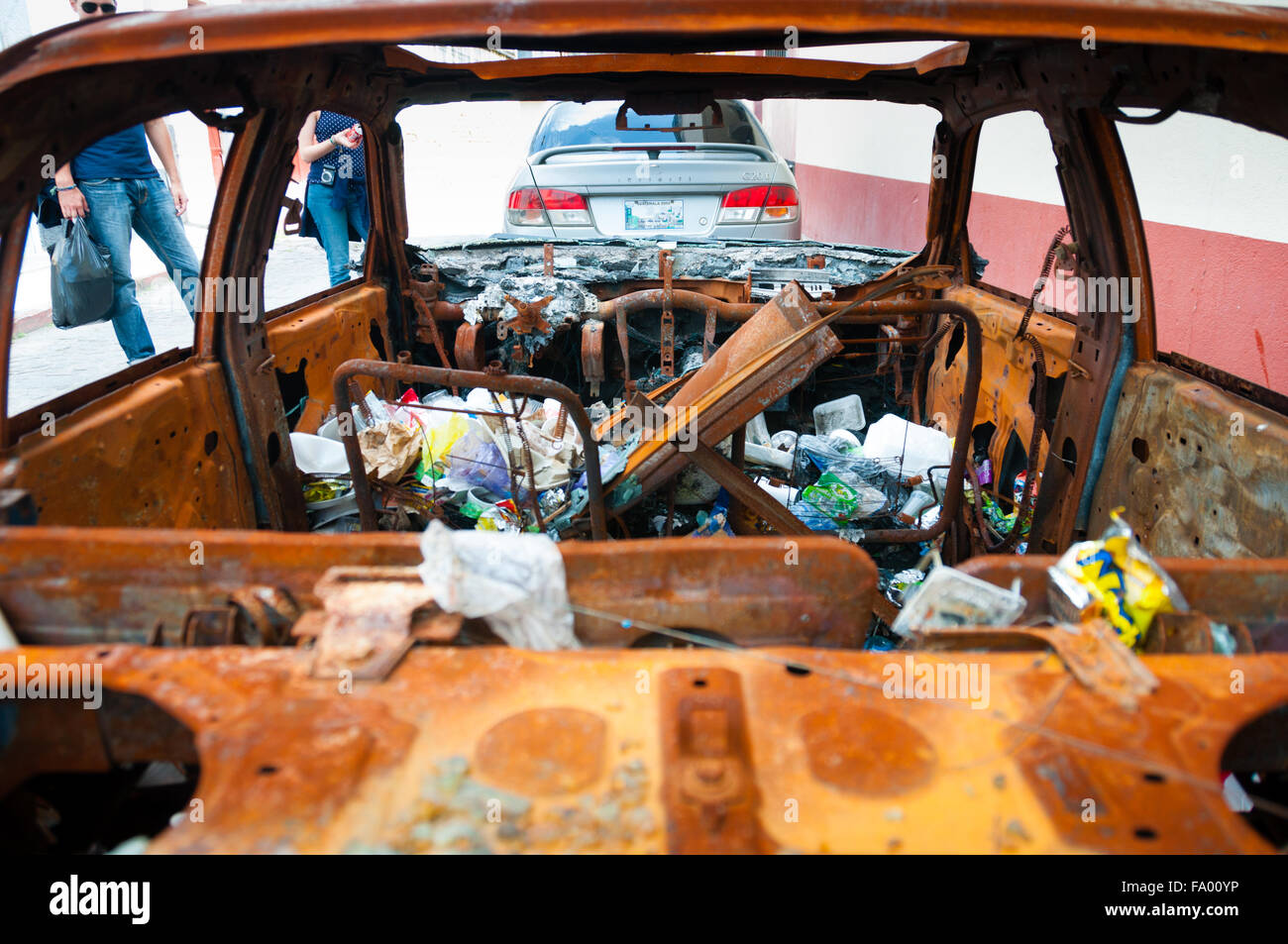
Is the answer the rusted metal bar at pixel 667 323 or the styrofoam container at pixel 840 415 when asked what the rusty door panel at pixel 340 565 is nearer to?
the rusted metal bar at pixel 667 323

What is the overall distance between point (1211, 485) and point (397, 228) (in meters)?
3.42

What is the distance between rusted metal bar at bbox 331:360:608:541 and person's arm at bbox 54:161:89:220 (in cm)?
275

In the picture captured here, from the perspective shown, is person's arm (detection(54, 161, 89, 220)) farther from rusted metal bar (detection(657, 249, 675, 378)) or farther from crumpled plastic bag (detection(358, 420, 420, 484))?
rusted metal bar (detection(657, 249, 675, 378))

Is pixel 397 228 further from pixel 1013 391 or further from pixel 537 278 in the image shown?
pixel 1013 391

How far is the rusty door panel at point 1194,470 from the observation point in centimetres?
195

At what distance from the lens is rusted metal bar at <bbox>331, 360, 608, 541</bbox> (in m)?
2.30

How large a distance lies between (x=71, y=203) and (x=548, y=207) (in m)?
2.47

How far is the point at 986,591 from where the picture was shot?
55.1 inches

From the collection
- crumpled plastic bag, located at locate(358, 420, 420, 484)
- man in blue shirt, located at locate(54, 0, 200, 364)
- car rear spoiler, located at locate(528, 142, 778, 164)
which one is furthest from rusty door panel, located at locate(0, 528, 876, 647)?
car rear spoiler, located at locate(528, 142, 778, 164)

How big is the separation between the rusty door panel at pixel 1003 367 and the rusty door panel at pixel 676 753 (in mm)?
1965

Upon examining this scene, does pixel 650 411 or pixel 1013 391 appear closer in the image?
pixel 650 411

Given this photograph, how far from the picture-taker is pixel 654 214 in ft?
16.0

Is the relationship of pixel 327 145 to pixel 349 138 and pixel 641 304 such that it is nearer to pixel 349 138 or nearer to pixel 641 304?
pixel 349 138

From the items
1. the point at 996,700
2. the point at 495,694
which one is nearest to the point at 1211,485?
the point at 996,700
